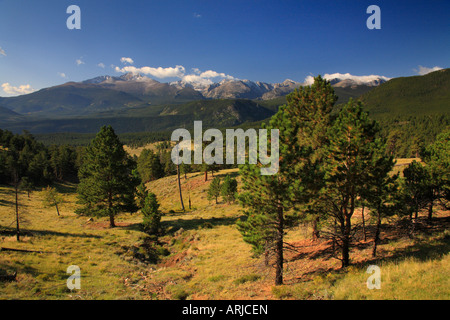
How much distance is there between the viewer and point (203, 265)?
68.4ft

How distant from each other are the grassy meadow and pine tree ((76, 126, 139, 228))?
3.33 metres

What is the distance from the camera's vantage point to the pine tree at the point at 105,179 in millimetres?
28047

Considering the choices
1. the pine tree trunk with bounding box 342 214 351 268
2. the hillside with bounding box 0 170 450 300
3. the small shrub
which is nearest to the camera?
the hillside with bounding box 0 170 450 300

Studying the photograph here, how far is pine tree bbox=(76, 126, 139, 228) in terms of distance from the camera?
92.0 feet

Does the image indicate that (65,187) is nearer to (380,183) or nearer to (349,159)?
(349,159)

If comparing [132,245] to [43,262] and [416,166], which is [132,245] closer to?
[43,262]

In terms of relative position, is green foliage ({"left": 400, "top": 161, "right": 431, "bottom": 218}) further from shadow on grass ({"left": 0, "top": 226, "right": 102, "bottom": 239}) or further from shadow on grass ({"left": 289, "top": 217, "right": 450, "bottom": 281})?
shadow on grass ({"left": 0, "top": 226, "right": 102, "bottom": 239})

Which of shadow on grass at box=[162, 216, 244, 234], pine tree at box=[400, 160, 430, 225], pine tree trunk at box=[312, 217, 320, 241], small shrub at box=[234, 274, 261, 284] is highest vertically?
pine tree at box=[400, 160, 430, 225]

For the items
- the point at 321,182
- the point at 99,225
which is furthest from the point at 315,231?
the point at 99,225

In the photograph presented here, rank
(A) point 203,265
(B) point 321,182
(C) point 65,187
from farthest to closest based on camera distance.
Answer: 1. (C) point 65,187
2. (A) point 203,265
3. (B) point 321,182

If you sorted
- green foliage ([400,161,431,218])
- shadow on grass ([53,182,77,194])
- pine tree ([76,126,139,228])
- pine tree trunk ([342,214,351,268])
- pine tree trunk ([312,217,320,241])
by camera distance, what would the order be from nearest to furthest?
pine tree trunk ([342,214,351,268]) < green foliage ([400,161,431,218]) < pine tree trunk ([312,217,320,241]) < pine tree ([76,126,139,228]) < shadow on grass ([53,182,77,194])

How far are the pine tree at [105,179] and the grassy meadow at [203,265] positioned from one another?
3331mm

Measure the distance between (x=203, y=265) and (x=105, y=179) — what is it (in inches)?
731

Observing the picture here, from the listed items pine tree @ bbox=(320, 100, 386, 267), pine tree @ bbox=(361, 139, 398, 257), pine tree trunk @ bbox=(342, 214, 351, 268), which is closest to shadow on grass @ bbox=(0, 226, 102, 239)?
pine tree trunk @ bbox=(342, 214, 351, 268)
